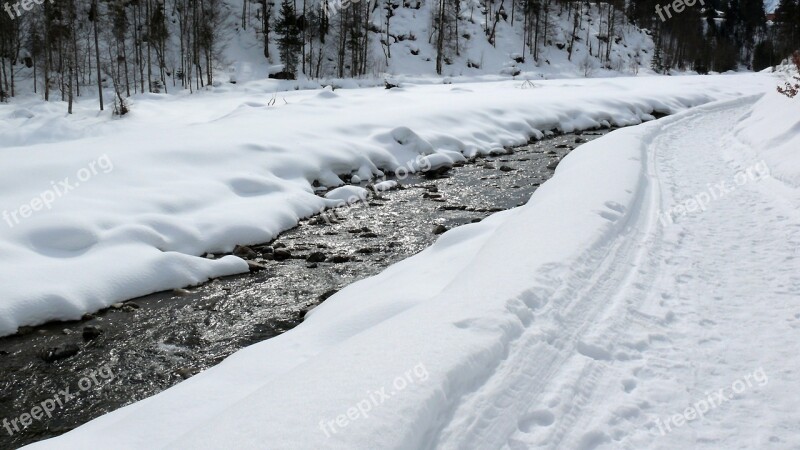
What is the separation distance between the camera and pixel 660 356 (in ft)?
13.6

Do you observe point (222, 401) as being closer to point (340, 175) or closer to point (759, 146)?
point (340, 175)

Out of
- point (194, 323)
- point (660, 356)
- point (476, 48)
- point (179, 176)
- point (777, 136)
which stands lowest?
point (194, 323)

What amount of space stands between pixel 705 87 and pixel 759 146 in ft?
72.9

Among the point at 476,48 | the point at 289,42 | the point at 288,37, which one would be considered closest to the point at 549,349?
the point at 289,42

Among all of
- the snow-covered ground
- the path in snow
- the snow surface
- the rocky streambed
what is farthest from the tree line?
the path in snow

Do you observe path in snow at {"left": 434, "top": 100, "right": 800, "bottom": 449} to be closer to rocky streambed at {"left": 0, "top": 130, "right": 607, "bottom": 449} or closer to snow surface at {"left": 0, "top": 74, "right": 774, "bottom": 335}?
rocky streambed at {"left": 0, "top": 130, "right": 607, "bottom": 449}

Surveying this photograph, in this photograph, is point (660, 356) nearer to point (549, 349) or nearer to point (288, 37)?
point (549, 349)

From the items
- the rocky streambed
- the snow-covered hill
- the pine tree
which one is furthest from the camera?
the snow-covered hill

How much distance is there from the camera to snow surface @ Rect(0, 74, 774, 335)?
7160mm

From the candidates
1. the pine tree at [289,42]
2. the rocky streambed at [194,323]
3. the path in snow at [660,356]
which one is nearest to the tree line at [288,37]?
the pine tree at [289,42]

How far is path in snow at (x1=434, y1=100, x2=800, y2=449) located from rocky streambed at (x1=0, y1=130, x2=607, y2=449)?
3.20 meters

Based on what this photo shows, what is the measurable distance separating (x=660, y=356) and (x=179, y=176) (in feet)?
29.5

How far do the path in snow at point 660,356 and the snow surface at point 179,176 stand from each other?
5.09 m

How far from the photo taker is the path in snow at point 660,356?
331 cm
